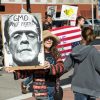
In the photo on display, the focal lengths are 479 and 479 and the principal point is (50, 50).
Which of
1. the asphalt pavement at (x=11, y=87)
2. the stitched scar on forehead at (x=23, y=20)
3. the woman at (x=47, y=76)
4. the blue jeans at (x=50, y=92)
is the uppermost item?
the stitched scar on forehead at (x=23, y=20)

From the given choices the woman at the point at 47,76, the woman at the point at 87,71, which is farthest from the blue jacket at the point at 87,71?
the woman at the point at 47,76

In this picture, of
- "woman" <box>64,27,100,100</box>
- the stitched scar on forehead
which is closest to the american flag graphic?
"woman" <box>64,27,100,100</box>

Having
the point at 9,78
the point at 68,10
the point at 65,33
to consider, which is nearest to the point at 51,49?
the point at 65,33

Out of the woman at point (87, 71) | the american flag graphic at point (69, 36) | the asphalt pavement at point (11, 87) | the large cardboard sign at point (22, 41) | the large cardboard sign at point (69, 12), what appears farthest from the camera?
the large cardboard sign at point (69, 12)

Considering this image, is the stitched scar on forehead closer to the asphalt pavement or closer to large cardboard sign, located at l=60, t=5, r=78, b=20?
the asphalt pavement

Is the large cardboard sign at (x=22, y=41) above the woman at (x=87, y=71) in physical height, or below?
above

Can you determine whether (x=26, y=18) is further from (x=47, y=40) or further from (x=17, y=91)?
(x=17, y=91)

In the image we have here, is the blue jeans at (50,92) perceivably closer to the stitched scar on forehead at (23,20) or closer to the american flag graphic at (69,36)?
the stitched scar on forehead at (23,20)

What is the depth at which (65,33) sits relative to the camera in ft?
39.6

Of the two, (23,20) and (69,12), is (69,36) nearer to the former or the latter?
(23,20)

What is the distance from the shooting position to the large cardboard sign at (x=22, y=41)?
5.72m

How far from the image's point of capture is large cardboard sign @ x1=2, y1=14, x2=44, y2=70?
18.8 ft

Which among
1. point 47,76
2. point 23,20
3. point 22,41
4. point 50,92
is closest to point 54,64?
point 47,76

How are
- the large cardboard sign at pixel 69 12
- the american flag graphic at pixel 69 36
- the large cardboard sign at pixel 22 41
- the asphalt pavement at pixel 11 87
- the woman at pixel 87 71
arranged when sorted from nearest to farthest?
the large cardboard sign at pixel 22 41
the woman at pixel 87 71
the asphalt pavement at pixel 11 87
the american flag graphic at pixel 69 36
the large cardboard sign at pixel 69 12
